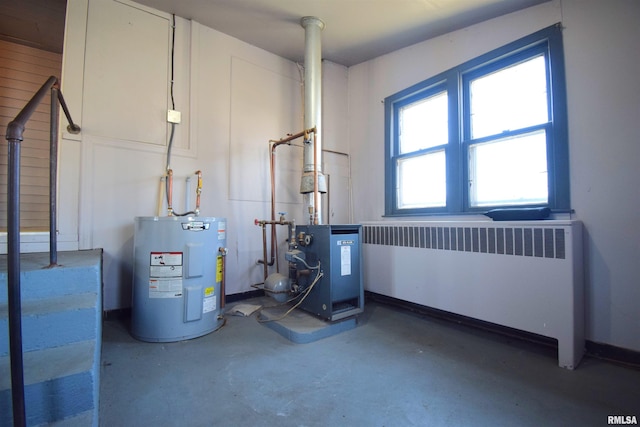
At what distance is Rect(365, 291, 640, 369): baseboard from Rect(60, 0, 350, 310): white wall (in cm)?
162

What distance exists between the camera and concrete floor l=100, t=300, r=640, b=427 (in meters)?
1.16

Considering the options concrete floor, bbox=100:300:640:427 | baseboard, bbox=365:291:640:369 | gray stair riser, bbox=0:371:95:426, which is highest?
gray stair riser, bbox=0:371:95:426

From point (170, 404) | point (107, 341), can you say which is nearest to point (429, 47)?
point (170, 404)

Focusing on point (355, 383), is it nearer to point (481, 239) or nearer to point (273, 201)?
point (481, 239)

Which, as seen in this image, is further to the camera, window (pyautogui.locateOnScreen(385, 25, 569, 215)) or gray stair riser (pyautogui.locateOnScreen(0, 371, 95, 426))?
window (pyautogui.locateOnScreen(385, 25, 569, 215))

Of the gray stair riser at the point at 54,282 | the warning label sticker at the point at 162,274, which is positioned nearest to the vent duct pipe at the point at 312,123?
the warning label sticker at the point at 162,274

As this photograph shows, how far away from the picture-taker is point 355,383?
4.57ft

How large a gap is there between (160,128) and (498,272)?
3.10 metres

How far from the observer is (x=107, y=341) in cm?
186

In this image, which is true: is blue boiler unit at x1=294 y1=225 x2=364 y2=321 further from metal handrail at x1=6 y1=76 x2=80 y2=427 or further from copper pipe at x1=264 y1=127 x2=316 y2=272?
metal handrail at x1=6 y1=76 x2=80 y2=427

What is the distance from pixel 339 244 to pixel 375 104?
2.02m

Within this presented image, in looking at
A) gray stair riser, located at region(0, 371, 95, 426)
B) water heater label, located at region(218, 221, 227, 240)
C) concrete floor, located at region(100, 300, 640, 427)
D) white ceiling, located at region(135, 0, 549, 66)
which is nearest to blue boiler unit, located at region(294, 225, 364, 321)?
concrete floor, located at region(100, 300, 640, 427)

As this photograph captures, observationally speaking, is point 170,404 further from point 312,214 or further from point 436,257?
point 436,257

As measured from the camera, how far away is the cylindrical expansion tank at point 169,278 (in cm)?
185
